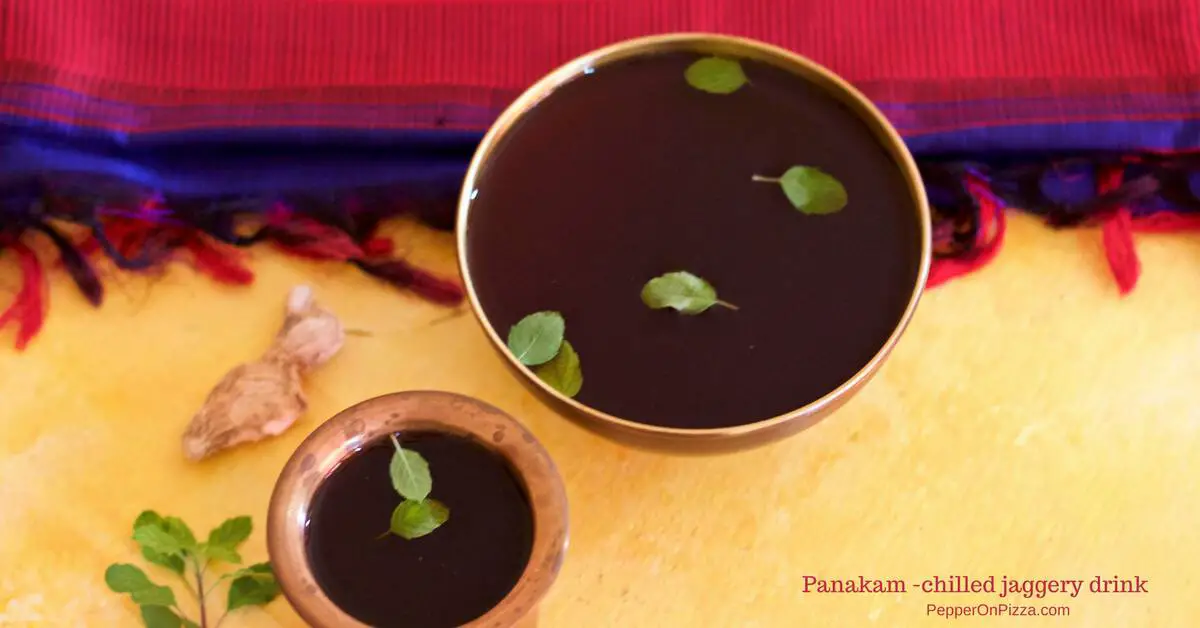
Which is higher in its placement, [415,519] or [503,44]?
[503,44]

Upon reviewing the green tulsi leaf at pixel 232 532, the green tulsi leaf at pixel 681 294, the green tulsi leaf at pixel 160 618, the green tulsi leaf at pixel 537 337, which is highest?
the green tulsi leaf at pixel 681 294

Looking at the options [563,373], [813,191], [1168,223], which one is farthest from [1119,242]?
[563,373]

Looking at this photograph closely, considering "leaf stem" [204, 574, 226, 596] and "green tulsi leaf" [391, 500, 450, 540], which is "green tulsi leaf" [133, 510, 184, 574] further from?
"green tulsi leaf" [391, 500, 450, 540]

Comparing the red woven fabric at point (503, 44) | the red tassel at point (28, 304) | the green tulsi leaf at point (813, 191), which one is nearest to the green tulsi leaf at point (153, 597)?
the red tassel at point (28, 304)

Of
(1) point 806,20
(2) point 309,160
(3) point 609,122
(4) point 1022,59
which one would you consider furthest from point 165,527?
(4) point 1022,59

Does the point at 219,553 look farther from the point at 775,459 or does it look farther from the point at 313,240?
the point at 775,459

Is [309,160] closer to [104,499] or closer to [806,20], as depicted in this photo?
[104,499]

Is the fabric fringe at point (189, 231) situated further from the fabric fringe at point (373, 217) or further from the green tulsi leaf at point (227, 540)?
the green tulsi leaf at point (227, 540)
